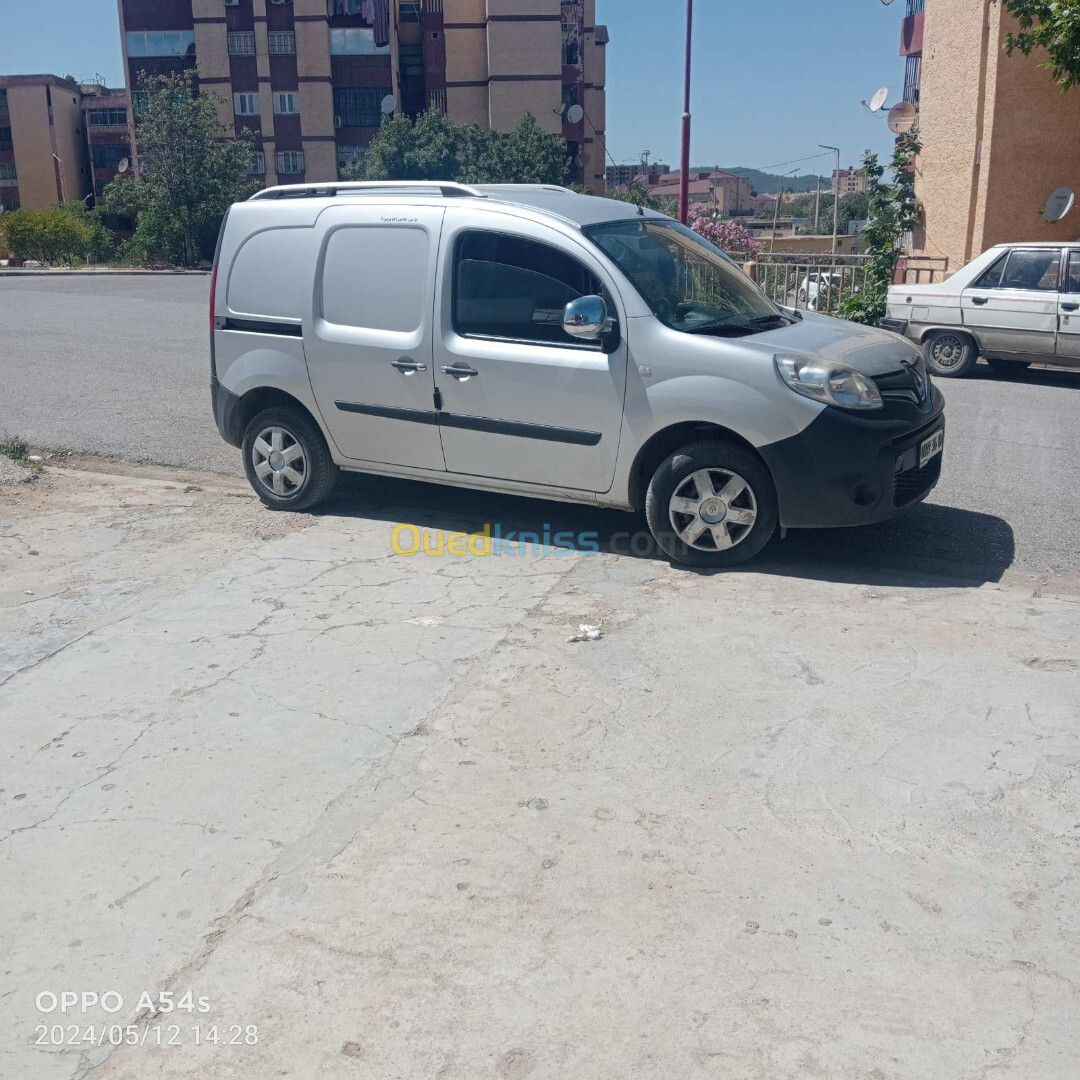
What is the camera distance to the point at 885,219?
18.0 m

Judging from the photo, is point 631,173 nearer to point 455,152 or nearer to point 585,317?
Answer: point 455,152

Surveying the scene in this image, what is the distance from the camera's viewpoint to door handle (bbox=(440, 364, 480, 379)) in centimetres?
659

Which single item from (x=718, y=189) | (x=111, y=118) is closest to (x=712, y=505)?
(x=111, y=118)

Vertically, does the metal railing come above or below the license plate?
above

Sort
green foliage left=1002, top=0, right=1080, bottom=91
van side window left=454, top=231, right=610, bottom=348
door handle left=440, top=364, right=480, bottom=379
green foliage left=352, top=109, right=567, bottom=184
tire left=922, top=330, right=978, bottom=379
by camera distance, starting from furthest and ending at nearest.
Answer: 1. green foliage left=352, top=109, right=567, bottom=184
2. tire left=922, top=330, right=978, bottom=379
3. green foliage left=1002, top=0, right=1080, bottom=91
4. door handle left=440, top=364, right=480, bottom=379
5. van side window left=454, top=231, right=610, bottom=348

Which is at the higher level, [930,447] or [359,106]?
[359,106]

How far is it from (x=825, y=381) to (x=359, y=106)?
2756 inches

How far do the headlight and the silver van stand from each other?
0.04 feet

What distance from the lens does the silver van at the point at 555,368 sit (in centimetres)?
599

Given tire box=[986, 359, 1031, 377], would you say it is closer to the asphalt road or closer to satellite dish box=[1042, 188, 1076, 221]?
the asphalt road

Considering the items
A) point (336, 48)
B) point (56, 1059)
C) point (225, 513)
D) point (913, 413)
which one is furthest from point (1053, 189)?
point (336, 48)

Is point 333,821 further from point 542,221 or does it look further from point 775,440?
point 542,221

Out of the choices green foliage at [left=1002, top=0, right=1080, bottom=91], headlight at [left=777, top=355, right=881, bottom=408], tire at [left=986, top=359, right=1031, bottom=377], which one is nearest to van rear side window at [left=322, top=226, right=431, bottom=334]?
headlight at [left=777, top=355, right=881, bottom=408]

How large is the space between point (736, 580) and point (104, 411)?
7383 millimetres
